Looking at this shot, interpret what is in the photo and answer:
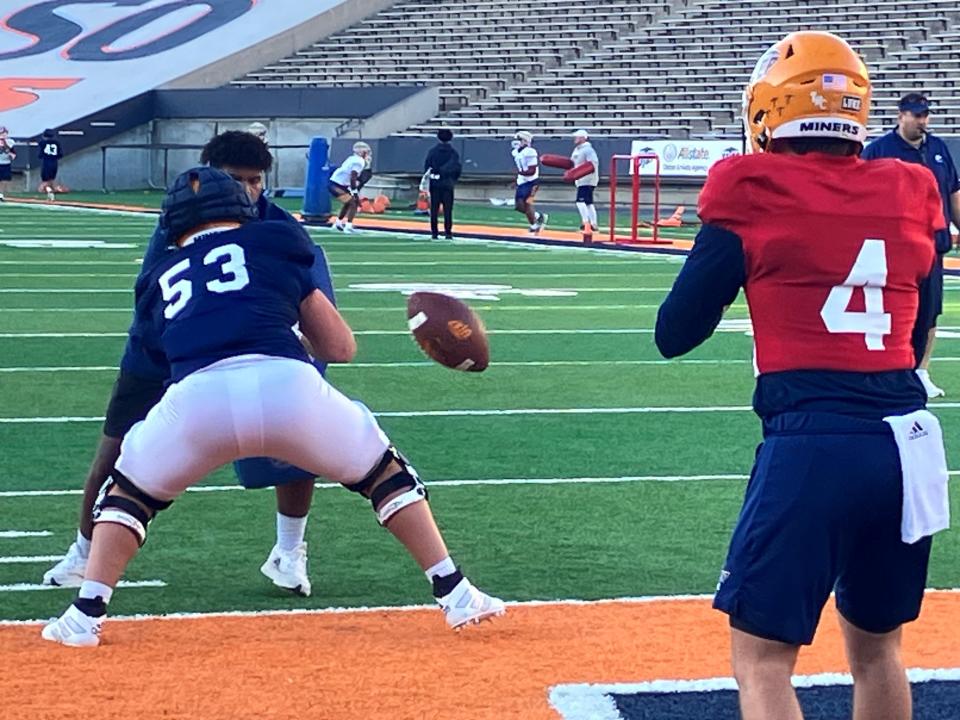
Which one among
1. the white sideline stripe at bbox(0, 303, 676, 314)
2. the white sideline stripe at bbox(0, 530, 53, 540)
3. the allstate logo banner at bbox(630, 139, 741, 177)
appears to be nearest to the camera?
the white sideline stripe at bbox(0, 530, 53, 540)

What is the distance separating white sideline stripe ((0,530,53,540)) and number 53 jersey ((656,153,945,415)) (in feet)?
13.1

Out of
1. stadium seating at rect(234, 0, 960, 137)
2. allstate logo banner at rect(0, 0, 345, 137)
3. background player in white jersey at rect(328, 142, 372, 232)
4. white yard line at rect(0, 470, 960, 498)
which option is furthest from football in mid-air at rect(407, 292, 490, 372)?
allstate logo banner at rect(0, 0, 345, 137)

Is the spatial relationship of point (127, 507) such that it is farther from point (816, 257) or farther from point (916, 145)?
point (916, 145)

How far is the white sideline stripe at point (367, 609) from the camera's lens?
565 cm

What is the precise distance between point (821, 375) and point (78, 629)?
2612 millimetres

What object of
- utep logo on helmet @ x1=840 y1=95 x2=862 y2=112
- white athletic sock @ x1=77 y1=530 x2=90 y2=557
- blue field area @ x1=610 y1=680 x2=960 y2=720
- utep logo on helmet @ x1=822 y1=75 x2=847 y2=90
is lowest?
white athletic sock @ x1=77 y1=530 x2=90 y2=557

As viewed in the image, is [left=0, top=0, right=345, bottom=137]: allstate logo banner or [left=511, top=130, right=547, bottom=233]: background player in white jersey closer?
[left=511, top=130, right=547, bottom=233]: background player in white jersey

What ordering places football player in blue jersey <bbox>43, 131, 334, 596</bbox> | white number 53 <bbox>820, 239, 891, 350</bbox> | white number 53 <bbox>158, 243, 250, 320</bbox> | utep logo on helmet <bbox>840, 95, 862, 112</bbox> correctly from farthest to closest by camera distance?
football player in blue jersey <bbox>43, 131, 334, 596</bbox>, white number 53 <bbox>158, 243, 250, 320</bbox>, utep logo on helmet <bbox>840, 95, 862, 112</bbox>, white number 53 <bbox>820, 239, 891, 350</bbox>

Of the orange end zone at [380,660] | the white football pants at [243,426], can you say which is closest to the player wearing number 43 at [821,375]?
the orange end zone at [380,660]

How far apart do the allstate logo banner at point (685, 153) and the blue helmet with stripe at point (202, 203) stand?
80.9ft

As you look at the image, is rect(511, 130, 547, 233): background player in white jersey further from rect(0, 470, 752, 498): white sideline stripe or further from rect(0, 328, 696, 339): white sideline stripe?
rect(0, 470, 752, 498): white sideline stripe

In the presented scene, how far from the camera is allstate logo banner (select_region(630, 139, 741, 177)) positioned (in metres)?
29.9

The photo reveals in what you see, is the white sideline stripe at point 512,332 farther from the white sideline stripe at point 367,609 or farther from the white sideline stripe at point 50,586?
the white sideline stripe at point 367,609

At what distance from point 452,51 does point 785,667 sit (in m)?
40.1
